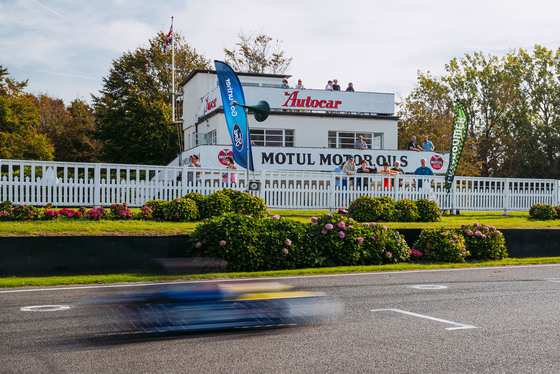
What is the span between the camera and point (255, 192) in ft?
63.5

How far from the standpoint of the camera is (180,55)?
2201 inches

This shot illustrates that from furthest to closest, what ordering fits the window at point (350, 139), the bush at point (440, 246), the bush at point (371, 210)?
the window at point (350, 139), the bush at point (371, 210), the bush at point (440, 246)

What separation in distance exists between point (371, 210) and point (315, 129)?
14.8m

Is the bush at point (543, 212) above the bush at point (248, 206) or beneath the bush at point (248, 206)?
beneath

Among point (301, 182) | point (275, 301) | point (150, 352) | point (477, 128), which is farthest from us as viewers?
point (477, 128)

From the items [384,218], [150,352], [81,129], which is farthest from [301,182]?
[81,129]

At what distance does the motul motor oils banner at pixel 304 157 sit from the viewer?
2827cm

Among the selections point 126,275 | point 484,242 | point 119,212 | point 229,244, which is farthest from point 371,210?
point 126,275

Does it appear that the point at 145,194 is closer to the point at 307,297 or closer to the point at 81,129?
the point at 307,297

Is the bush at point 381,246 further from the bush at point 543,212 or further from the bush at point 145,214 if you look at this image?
the bush at point 543,212

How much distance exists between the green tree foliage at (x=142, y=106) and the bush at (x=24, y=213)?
3199 cm

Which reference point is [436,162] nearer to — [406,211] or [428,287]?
[406,211]

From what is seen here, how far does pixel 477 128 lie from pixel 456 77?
6.23 meters

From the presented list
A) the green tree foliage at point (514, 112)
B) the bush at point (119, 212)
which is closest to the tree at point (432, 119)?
the green tree foliage at point (514, 112)
